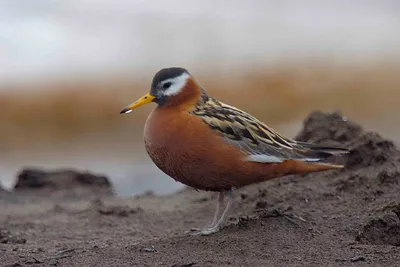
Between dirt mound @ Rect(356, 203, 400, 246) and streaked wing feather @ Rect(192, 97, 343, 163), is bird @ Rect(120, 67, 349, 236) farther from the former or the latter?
dirt mound @ Rect(356, 203, 400, 246)

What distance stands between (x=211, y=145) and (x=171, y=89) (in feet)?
2.20

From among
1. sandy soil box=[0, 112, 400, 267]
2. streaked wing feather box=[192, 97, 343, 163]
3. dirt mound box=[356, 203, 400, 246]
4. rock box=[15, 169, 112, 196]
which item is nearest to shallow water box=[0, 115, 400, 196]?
rock box=[15, 169, 112, 196]

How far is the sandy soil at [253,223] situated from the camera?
20.9ft

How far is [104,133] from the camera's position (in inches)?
723

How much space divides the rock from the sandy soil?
2.26 feet

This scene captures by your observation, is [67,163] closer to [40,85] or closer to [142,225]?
[40,85]

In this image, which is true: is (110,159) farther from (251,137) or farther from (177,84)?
(251,137)

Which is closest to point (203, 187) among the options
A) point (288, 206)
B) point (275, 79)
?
point (288, 206)

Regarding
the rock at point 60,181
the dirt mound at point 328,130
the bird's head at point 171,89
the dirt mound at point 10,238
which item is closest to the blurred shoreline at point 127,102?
the rock at point 60,181

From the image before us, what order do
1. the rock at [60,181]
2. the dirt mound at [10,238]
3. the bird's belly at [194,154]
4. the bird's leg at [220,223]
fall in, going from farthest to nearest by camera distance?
the rock at [60,181]
the dirt mound at [10,238]
the bird's leg at [220,223]
the bird's belly at [194,154]

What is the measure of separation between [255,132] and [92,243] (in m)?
1.60

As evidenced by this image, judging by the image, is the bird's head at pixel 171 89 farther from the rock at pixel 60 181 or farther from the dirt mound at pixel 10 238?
the rock at pixel 60 181

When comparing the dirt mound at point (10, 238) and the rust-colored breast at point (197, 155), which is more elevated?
the rust-colored breast at point (197, 155)

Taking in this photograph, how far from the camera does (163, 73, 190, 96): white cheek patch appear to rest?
289 inches
